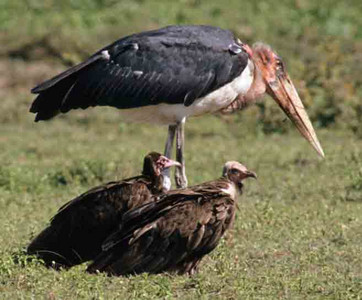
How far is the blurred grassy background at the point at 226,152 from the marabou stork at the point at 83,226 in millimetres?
228

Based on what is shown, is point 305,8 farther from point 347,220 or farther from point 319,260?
point 319,260

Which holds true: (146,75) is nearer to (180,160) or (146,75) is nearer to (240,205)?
(180,160)

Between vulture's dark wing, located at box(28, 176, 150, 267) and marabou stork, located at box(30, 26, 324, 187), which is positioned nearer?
vulture's dark wing, located at box(28, 176, 150, 267)

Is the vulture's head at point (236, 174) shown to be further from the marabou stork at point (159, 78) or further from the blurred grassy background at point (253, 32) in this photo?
the blurred grassy background at point (253, 32)

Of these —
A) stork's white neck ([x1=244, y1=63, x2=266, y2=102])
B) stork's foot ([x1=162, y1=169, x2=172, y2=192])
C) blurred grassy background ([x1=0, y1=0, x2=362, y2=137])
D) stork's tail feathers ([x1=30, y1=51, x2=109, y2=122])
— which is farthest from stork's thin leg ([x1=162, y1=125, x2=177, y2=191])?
blurred grassy background ([x1=0, y1=0, x2=362, y2=137])

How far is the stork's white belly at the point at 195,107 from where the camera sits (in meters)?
Answer: 8.41

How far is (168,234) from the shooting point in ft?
22.1

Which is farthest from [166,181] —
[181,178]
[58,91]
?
[58,91]

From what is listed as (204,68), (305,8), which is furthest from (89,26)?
(204,68)

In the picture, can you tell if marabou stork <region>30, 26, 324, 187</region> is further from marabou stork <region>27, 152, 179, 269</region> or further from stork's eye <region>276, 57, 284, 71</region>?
marabou stork <region>27, 152, 179, 269</region>

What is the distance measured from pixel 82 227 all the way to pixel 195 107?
1765 mm

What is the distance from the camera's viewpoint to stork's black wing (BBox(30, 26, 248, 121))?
326 inches

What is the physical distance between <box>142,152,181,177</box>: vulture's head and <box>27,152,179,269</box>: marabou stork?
35 centimetres

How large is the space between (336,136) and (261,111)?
990 millimetres
